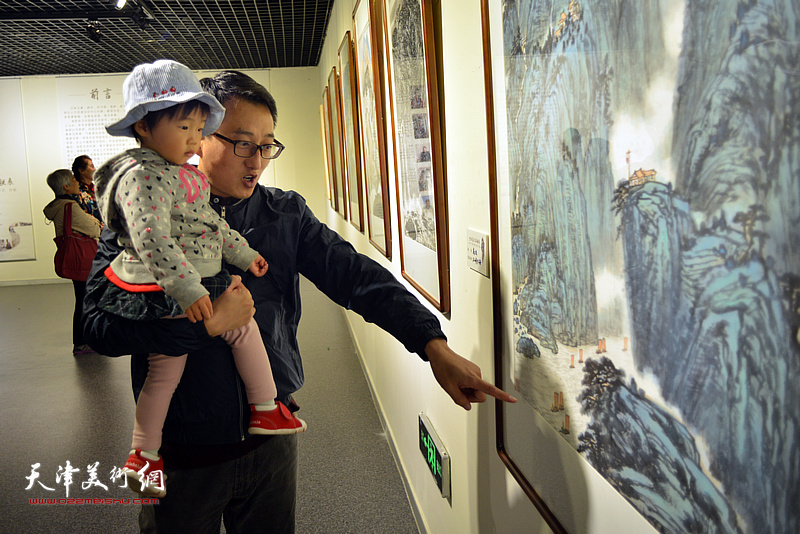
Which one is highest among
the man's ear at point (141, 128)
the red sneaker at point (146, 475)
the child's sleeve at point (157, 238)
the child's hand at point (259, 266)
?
the man's ear at point (141, 128)

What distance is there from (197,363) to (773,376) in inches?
49.6

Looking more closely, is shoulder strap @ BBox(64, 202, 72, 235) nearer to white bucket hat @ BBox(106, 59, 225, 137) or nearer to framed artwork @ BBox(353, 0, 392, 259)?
framed artwork @ BBox(353, 0, 392, 259)

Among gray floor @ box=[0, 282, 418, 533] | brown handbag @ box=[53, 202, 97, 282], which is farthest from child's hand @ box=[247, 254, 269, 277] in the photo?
brown handbag @ box=[53, 202, 97, 282]

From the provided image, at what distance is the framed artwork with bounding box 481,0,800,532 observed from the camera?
456 mm

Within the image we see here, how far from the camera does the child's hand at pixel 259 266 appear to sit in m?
1.38

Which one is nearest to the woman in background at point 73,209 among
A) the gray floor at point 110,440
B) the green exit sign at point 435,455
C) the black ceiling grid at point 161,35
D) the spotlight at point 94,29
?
the gray floor at point 110,440

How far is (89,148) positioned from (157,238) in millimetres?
9737

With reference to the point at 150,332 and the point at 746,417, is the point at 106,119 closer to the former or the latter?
the point at 150,332

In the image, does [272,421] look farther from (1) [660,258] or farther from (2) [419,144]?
(1) [660,258]

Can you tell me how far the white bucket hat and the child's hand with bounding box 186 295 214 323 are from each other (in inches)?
17.9

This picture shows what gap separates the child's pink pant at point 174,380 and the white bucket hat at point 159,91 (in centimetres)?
55

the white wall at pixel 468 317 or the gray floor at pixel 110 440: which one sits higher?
the white wall at pixel 468 317

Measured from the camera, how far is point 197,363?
55.1 inches

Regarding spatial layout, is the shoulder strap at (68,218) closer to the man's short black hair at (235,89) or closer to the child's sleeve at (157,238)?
the man's short black hair at (235,89)
